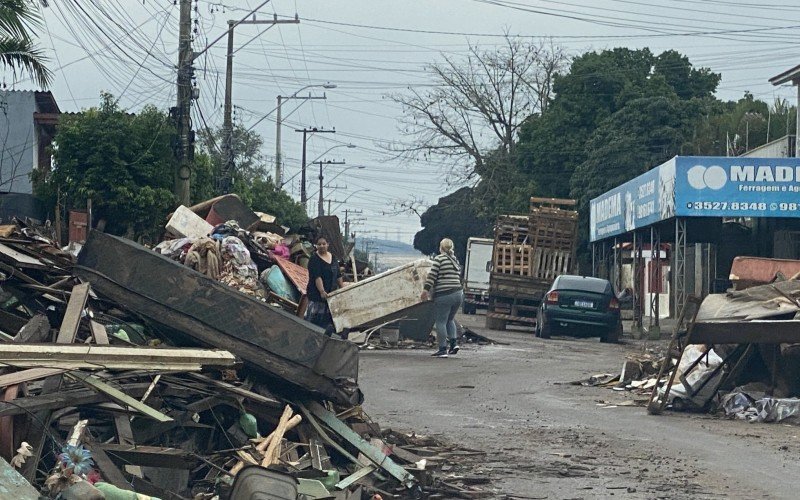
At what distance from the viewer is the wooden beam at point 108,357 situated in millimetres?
7316

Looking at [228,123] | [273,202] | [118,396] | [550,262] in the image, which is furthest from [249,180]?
[118,396]

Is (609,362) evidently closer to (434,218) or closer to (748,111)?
(748,111)

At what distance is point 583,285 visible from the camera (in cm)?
2842

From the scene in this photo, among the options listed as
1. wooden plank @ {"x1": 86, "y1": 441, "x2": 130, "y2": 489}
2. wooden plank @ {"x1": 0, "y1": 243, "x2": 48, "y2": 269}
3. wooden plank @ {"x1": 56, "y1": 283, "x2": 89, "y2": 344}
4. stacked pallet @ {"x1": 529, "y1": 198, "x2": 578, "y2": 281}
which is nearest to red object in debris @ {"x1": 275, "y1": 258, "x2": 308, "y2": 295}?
wooden plank @ {"x1": 0, "y1": 243, "x2": 48, "y2": 269}

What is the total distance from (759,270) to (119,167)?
19.8m

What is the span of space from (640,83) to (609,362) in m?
40.3

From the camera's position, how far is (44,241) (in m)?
12.3

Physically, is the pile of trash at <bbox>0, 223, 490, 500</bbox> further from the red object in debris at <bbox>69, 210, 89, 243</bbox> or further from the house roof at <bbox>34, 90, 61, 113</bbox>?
the house roof at <bbox>34, 90, 61, 113</bbox>

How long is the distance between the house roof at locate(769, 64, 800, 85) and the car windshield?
16.0 metres

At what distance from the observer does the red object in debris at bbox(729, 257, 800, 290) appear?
16172 mm

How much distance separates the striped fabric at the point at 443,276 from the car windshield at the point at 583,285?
344 inches

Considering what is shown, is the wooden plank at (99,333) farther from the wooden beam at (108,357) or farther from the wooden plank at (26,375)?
the wooden plank at (26,375)

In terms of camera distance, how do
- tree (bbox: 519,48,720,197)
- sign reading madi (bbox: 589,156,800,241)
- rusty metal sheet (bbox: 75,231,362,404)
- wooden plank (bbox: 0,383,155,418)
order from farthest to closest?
tree (bbox: 519,48,720,197)
sign reading madi (bbox: 589,156,800,241)
rusty metal sheet (bbox: 75,231,362,404)
wooden plank (bbox: 0,383,155,418)

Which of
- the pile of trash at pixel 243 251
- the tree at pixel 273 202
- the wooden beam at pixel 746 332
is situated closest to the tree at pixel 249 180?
the tree at pixel 273 202
